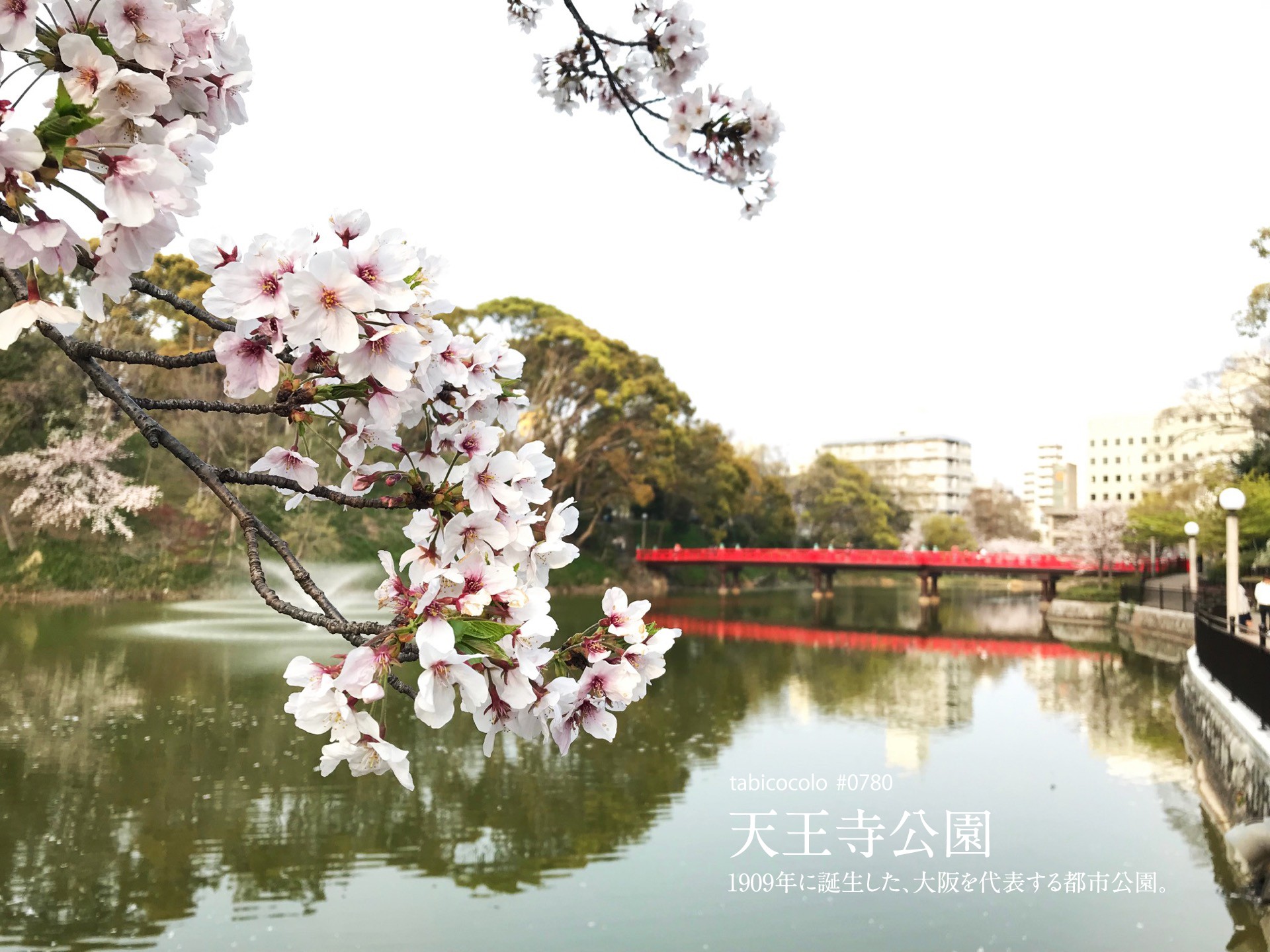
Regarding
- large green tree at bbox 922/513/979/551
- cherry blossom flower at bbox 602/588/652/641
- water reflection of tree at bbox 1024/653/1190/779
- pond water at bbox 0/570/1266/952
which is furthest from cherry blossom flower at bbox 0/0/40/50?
large green tree at bbox 922/513/979/551

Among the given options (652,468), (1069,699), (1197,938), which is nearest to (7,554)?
(652,468)

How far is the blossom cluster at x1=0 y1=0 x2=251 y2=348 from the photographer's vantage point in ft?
2.66

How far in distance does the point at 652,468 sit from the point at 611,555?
178 inches

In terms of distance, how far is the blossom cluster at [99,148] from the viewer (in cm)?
81

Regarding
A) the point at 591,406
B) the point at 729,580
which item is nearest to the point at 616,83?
the point at 591,406

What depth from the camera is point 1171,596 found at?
65.0ft

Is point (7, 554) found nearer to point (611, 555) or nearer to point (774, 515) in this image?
point (611, 555)

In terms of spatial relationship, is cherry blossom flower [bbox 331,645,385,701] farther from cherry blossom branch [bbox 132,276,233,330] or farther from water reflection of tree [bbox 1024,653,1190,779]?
water reflection of tree [bbox 1024,653,1190,779]

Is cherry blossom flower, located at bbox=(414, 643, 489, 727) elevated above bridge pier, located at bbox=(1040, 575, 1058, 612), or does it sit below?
above

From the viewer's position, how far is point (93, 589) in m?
19.5

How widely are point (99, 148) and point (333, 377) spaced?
0.33 metres

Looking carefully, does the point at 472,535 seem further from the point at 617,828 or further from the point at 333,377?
the point at 617,828

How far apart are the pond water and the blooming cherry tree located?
169 inches

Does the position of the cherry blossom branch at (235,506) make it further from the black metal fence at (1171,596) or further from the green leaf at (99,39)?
the black metal fence at (1171,596)
